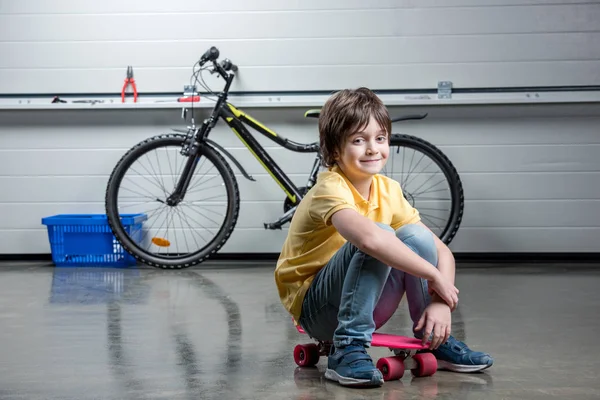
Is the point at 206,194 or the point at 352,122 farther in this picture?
the point at 206,194

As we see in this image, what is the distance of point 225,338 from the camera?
2652mm

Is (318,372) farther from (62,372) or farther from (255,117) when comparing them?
(255,117)

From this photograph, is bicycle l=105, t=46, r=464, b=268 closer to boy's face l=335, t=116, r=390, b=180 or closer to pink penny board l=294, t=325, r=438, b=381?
boy's face l=335, t=116, r=390, b=180

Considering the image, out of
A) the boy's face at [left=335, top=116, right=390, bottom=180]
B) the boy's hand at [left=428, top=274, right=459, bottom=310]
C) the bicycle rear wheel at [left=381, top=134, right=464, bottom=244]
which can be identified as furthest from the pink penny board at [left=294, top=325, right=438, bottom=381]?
the bicycle rear wheel at [left=381, top=134, right=464, bottom=244]

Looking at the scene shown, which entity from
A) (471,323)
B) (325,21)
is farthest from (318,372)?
(325,21)

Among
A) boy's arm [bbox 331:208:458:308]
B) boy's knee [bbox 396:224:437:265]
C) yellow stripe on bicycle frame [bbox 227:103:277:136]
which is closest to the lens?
boy's arm [bbox 331:208:458:308]

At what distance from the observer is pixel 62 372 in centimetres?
221

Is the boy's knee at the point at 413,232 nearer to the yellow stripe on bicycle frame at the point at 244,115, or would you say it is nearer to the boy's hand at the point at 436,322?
the boy's hand at the point at 436,322

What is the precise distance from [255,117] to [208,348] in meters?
2.46

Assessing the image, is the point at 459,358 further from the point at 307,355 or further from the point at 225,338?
the point at 225,338

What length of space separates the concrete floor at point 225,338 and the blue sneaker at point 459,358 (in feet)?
0.08

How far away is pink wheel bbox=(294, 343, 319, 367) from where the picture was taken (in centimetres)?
220

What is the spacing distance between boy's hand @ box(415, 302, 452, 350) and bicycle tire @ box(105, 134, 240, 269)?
2.45 metres

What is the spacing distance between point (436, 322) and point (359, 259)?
0.24 metres
